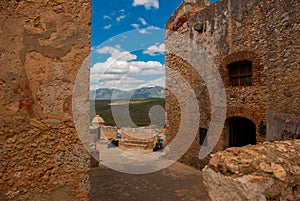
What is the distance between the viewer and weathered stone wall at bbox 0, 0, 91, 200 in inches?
80.6

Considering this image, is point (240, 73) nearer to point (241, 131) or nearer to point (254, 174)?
point (241, 131)

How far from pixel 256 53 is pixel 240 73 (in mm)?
824

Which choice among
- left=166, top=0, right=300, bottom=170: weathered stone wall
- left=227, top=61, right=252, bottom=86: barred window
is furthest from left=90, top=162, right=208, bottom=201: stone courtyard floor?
left=227, top=61, right=252, bottom=86: barred window

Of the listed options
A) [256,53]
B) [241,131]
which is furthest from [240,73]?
[241,131]

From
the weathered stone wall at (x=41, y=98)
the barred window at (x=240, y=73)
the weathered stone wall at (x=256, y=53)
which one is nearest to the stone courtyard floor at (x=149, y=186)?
the weathered stone wall at (x=256, y=53)

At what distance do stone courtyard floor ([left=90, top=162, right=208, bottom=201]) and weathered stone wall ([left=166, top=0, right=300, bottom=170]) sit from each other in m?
1.47

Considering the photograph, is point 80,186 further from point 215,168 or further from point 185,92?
point 185,92

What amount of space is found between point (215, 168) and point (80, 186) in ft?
4.20

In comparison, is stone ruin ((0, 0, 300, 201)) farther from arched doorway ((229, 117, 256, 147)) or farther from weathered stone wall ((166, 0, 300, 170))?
arched doorway ((229, 117, 256, 147))

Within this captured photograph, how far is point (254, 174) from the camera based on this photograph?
6.66 ft

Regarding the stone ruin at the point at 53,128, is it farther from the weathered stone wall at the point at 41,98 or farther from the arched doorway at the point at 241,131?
the arched doorway at the point at 241,131

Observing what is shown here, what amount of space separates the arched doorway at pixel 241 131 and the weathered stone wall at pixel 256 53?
0.23 m

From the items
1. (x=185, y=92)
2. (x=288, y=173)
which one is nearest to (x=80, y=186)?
(x=288, y=173)

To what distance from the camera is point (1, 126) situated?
202 centimetres
